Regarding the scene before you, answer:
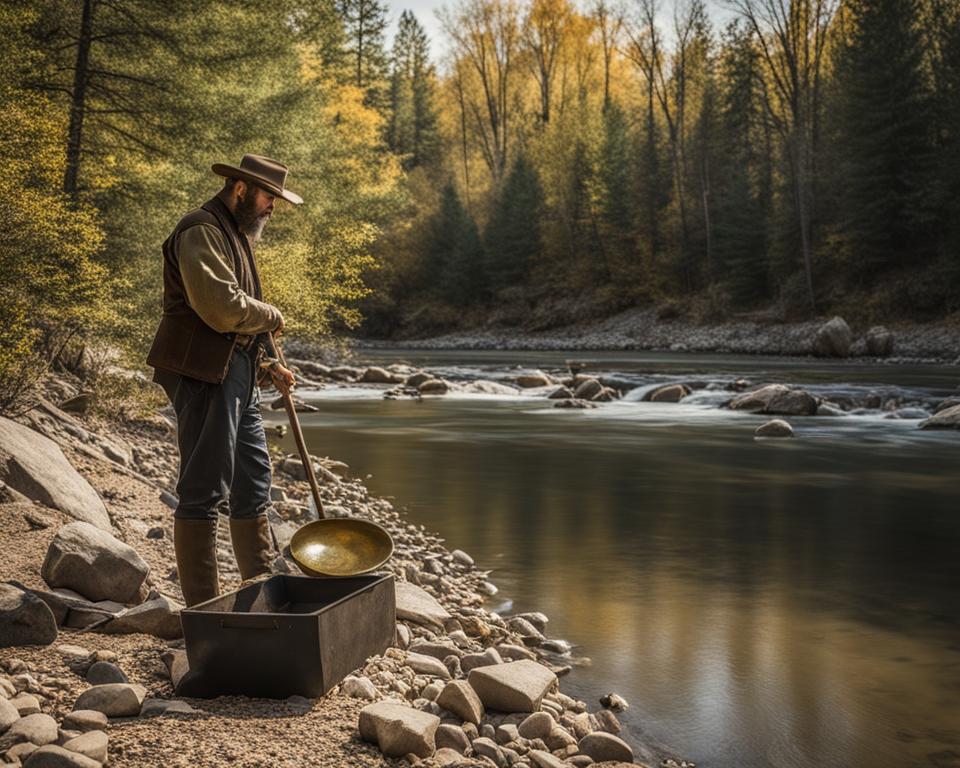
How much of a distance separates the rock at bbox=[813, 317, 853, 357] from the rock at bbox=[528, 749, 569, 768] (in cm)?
3032

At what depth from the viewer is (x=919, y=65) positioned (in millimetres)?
35219

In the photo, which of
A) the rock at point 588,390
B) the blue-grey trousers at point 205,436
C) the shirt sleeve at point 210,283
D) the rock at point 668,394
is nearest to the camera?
the shirt sleeve at point 210,283

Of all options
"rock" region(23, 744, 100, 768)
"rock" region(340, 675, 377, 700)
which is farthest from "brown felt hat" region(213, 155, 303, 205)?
"rock" region(23, 744, 100, 768)

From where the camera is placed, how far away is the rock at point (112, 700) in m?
3.20

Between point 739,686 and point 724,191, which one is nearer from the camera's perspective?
point 739,686

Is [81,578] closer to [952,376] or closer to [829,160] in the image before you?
Answer: [952,376]

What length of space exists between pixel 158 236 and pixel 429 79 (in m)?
56.8

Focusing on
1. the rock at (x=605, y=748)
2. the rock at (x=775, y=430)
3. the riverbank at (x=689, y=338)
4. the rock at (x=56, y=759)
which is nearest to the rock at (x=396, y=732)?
the rock at (x=605, y=748)

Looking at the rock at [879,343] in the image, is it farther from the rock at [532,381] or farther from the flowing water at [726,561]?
the flowing water at [726,561]

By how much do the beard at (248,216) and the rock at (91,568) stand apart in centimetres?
155

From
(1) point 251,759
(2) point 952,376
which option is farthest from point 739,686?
(2) point 952,376

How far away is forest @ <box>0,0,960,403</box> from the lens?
1039cm

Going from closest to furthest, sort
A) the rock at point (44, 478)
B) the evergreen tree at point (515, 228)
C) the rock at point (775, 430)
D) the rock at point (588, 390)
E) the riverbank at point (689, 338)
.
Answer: the rock at point (44, 478) → the rock at point (775, 430) → the rock at point (588, 390) → the riverbank at point (689, 338) → the evergreen tree at point (515, 228)

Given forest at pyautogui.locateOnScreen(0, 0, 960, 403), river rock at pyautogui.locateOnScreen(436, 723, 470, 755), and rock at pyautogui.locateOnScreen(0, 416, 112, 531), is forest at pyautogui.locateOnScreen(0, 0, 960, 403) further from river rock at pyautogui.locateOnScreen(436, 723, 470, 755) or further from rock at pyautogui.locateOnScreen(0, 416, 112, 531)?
river rock at pyautogui.locateOnScreen(436, 723, 470, 755)
